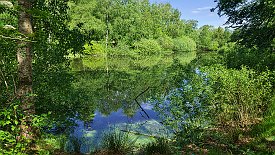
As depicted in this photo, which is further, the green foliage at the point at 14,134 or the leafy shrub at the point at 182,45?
the leafy shrub at the point at 182,45

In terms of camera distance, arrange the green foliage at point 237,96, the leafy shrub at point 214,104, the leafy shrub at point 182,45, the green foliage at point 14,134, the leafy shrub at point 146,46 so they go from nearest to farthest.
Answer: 1. the green foliage at point 14,134
2. the leafy shrub at point 214,104
3. the green foliage at point 237,96
4. the leafy shrub at point 146,46
5. the leafy shrub at point 182,45

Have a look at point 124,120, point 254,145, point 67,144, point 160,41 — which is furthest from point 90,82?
point 160,41

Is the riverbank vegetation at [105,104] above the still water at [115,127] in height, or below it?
above

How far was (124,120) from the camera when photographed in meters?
12.9

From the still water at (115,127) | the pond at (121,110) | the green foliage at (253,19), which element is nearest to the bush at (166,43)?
the pond at (121,110)

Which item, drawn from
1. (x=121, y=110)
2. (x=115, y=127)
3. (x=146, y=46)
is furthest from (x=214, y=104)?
(x=146, y=46)

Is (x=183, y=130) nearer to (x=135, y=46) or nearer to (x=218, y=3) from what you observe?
(x=218, y=3)

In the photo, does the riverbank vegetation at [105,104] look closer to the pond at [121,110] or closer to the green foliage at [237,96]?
the green foliage at [237,96]

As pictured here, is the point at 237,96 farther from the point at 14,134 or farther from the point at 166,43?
the point at 166,43

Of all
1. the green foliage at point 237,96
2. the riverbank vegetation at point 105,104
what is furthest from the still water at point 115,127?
the green foliage at point 237,96

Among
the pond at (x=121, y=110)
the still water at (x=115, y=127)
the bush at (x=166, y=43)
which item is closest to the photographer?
the still water at (x=115, y=127)

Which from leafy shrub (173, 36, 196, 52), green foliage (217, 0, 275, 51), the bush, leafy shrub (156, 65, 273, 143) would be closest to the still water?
leafy shrub (156, 65, 273, 143)

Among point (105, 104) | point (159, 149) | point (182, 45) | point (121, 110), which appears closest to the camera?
point (159, 149)

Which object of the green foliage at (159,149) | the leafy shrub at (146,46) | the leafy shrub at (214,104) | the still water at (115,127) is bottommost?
the still water at (115,127)
